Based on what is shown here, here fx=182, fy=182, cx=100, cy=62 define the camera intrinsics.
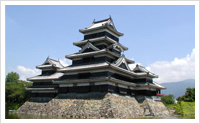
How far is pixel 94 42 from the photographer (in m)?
28.1

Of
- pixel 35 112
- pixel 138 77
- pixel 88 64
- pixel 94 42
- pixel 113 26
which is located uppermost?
pixel 113 26

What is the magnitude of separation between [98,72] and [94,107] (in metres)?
4.59

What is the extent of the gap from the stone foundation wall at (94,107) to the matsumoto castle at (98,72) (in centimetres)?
94

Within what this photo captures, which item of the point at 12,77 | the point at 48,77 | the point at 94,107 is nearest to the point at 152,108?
the point at 94,107

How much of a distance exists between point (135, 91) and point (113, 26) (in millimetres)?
11347

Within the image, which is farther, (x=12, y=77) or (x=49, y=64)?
(x=12, y=77)

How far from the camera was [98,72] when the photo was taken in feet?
77.0

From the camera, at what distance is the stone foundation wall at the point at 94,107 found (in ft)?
67.0

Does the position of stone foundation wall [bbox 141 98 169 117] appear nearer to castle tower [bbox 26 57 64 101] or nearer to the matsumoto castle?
the matsumoto castle

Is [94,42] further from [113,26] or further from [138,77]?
[138,77]

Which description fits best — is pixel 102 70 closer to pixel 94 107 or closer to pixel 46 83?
pixel 94 107

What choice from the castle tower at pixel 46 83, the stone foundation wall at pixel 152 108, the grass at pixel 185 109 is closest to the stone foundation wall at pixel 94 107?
the stone foundation wall at pixel 152 108

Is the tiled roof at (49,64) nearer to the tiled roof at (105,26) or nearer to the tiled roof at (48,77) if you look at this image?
the tiled roof at (48,77)

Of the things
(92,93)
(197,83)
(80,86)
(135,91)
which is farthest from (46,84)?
(197,83)
